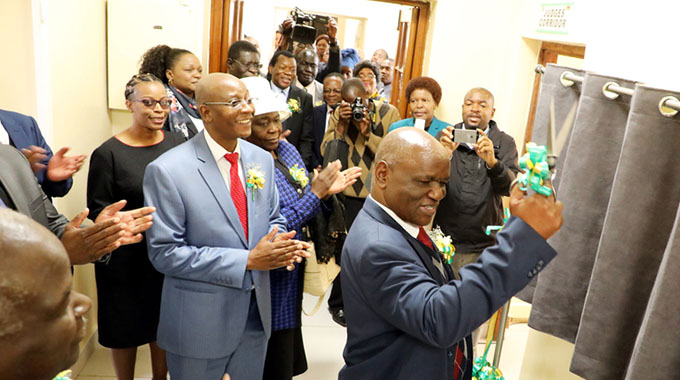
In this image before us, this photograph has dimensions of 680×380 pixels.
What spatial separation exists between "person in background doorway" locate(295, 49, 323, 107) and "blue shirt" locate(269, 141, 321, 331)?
6.73 ft

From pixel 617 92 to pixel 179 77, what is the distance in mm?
2464

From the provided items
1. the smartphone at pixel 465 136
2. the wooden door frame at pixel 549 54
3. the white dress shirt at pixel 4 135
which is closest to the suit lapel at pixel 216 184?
the white dress shirt at pixel 4 135

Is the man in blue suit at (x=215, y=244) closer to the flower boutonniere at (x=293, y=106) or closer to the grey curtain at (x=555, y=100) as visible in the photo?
the grey curtain at (x=555, y=100)

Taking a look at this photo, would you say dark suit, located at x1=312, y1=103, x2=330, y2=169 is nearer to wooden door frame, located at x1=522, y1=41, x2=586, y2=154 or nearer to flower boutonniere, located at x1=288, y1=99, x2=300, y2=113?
flower boutonniere, located at x1=288, y1=99, x2=300, y2=113

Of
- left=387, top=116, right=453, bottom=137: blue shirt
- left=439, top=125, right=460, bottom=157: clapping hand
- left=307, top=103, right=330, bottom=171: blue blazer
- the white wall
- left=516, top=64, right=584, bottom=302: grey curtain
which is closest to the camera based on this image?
left=516, top=64, right=584, bottom=302: grey curtain

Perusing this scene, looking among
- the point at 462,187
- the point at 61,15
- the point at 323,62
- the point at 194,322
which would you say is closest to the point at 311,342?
the point at 462,187

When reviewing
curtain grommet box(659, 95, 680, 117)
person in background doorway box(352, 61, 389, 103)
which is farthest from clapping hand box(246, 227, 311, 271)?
person in background doorway box(352, 61, 389, 103)

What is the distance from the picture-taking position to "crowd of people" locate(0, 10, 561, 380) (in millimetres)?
1294

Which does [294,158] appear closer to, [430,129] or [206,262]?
[206,262]

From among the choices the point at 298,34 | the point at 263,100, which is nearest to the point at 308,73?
the point at 298,34

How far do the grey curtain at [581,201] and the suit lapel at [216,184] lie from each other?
1167 millimetres

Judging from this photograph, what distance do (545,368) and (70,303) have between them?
7.46ft

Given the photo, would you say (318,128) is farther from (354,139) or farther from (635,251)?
(635,251)

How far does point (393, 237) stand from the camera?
150 centimetres
